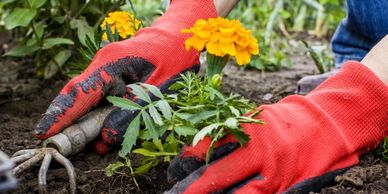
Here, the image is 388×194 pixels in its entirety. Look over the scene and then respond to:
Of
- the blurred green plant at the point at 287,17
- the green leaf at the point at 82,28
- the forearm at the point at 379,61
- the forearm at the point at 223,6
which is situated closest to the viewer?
the forearm at the point at 379,61

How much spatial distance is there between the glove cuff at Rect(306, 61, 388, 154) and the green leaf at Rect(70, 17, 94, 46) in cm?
116

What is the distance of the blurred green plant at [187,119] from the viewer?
4.85ft

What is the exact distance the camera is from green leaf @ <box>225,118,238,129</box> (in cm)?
142

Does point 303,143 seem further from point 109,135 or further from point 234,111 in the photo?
point 109,135

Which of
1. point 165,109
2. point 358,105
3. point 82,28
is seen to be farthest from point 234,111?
point 82,28

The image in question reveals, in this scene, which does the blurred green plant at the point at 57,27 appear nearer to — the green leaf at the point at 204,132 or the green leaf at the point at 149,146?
the green leaf at the point at 149,146

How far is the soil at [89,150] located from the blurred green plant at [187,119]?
101 mm

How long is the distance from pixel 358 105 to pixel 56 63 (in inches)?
57.7

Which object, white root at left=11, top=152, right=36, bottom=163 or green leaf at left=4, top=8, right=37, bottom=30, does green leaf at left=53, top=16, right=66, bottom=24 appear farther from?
white root at left=11, top=152, right=36, bottom=163

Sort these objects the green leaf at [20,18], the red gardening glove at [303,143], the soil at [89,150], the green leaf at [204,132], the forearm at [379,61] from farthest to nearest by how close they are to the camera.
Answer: the green leaf at [20,18] → the forearm at [379,61] → the soil at [89,150] → the red gardening glove at [303,143] → the green leaf at [204,132]

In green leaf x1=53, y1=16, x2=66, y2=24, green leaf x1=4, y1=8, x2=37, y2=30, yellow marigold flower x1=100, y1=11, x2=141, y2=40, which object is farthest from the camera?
green leaf x1=53, y1=16, x2=66, y2=24

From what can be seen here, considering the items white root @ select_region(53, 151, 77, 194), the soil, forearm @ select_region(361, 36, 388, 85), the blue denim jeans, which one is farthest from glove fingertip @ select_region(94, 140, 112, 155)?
the blue denim jeans

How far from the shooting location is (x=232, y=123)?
1428 mm

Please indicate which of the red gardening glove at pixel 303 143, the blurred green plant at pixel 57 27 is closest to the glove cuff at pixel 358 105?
the red gardening glove at pixel 303 143
